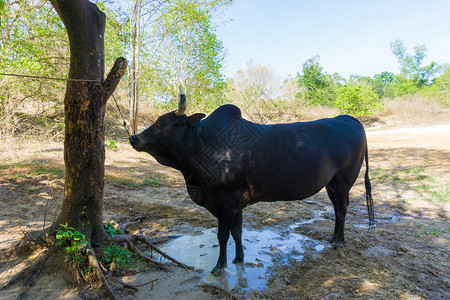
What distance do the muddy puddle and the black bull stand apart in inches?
7.9

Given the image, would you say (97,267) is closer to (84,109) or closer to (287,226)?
(84,109)

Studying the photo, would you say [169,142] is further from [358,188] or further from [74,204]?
[358,188]

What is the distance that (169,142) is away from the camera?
3756 mm

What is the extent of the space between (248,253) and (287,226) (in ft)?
4.60

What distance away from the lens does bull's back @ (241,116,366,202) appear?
3756 millimetres

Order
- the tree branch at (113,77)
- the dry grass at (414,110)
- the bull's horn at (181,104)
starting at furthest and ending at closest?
the dry grass at (414,110), the bull's horn at (181,104), the tree branch at (113,77)

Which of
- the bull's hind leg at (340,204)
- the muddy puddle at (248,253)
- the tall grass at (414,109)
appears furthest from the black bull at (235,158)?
the tall grass at (414,109)

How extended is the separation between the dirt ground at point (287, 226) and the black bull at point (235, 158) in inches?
33.2

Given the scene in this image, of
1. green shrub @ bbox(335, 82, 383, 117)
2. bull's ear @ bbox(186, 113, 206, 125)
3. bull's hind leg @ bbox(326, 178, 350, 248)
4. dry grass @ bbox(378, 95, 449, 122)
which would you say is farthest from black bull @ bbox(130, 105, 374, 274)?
dry grass @ bbox(378, 95, 449, 122)

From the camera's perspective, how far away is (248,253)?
164 inches

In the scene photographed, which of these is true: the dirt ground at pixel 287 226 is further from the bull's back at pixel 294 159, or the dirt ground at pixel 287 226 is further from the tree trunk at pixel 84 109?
the bull's back at pixel 294 159

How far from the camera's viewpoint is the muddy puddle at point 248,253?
11.3 feet

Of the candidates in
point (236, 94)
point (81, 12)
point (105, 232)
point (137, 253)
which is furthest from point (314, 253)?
point (236, 94)

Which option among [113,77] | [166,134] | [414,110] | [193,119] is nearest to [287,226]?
[193,119]
